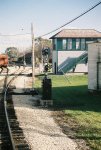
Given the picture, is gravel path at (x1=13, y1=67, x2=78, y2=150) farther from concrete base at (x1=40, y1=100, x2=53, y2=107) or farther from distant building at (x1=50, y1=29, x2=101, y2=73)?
distant building at (x1=50, y1=29, x2=101, y2=73)

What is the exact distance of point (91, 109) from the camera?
63.3 feet

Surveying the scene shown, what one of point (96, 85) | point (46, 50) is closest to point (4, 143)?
point (46, 50)

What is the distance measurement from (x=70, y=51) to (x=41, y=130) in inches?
1716

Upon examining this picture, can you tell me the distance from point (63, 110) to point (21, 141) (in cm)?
736

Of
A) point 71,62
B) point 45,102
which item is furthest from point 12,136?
point 71,62

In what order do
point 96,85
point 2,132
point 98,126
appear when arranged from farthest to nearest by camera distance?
1. point 96,85
2. point 98,126
3. point 2,132

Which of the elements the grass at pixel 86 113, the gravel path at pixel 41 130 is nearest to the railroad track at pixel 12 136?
the gravel path at pixel 41 130

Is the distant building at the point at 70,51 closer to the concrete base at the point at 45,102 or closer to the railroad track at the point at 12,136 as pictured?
the concrete base at the point at 45,102

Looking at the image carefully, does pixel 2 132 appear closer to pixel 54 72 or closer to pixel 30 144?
pixel 30 144

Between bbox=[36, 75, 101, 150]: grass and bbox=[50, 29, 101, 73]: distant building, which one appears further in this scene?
bbox=[50, 29, 101, 73]: distant building

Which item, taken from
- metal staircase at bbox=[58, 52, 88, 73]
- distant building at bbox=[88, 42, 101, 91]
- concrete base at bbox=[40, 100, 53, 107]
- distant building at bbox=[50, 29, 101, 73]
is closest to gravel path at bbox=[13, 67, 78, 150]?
concrete base at bbox=[40, 100, 53, 107]

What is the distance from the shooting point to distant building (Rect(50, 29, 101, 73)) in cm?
5650

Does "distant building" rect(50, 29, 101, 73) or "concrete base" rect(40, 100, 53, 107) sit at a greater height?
"distant building" rect(50, 29, 101, 73)

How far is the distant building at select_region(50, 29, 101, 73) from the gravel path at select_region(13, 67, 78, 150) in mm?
36207
